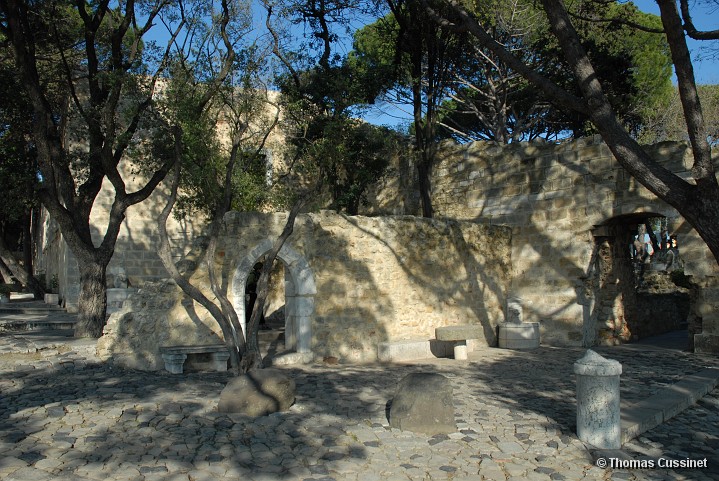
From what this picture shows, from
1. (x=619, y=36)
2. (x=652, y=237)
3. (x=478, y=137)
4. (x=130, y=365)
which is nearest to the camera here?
(x=130, y=365)

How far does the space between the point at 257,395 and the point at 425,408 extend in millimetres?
1747

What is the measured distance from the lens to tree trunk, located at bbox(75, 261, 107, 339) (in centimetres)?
1066

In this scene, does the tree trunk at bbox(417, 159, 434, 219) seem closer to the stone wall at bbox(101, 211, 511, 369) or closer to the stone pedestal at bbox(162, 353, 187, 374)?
the stone wall at bbox(101, 211, 511, 369)

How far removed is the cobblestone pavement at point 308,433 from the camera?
14.4 ft

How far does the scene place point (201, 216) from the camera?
60.1 feet

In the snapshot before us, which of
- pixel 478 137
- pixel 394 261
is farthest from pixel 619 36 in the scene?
pixel 394 261

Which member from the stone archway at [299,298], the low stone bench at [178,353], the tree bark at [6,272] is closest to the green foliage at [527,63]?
the stone archway at [299,298]

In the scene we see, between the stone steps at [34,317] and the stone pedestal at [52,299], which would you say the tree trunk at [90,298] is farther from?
the stone pedestal at [52,299]

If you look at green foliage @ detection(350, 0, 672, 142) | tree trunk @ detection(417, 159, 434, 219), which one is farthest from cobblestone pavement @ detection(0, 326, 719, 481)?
green foliage @ detection(350, 0, 672, 142)

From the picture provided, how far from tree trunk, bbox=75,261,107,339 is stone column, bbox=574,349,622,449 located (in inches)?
351

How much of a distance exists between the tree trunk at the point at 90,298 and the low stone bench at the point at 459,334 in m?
6.32

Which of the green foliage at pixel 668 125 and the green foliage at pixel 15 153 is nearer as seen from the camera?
the green foliage at pixel 15 153

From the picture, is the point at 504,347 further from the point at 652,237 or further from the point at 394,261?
the point at 652,237

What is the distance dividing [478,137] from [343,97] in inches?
489
